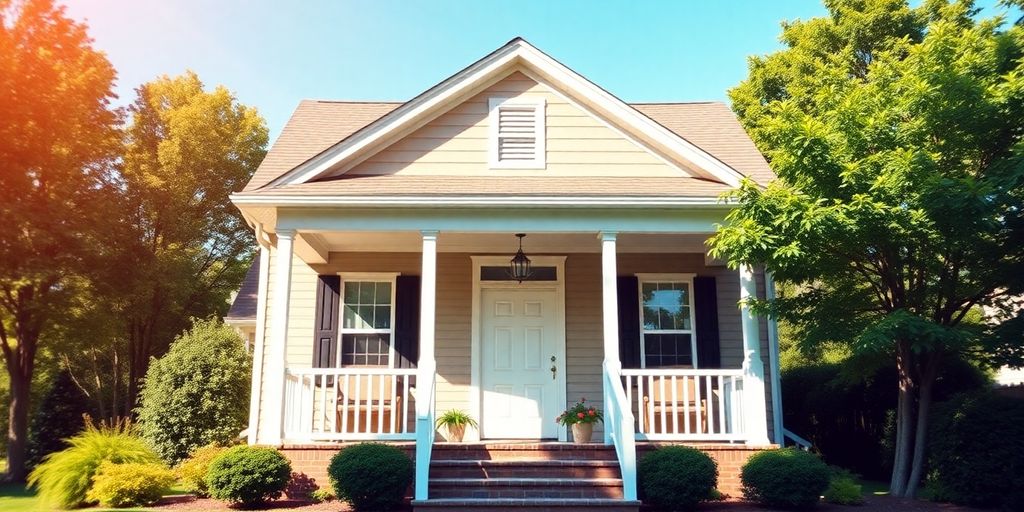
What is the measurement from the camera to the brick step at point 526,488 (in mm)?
7469

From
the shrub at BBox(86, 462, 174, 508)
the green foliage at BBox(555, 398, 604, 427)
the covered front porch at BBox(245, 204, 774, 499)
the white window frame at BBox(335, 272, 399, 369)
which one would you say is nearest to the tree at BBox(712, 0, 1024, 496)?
the covered front porch at BBox(245, 204, 774, 499)

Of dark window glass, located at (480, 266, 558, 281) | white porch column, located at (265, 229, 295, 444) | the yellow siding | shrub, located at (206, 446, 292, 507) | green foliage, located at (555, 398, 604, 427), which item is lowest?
Answer: shrub, located at (206, 446, 292, 507)

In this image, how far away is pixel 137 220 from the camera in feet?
64.9

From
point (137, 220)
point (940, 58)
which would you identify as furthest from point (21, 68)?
point (940, 58)

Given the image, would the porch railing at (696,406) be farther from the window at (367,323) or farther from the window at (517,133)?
the window at (367,323)

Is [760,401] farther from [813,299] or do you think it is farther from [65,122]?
[65,122]

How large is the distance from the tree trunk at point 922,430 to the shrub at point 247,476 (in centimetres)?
734

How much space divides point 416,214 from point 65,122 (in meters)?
10.4

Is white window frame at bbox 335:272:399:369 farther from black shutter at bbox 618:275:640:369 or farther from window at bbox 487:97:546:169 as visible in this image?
black shutter at bbox 618:275:640:369

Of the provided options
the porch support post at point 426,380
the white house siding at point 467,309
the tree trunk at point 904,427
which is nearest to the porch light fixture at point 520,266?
the white house siding at point 467,309

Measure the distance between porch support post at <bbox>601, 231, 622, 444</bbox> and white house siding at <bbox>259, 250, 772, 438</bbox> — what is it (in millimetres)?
1724

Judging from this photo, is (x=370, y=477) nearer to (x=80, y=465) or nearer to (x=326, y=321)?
(x=326, y=321)

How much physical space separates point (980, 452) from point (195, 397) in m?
11.2

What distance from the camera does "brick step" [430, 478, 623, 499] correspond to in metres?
7.47
